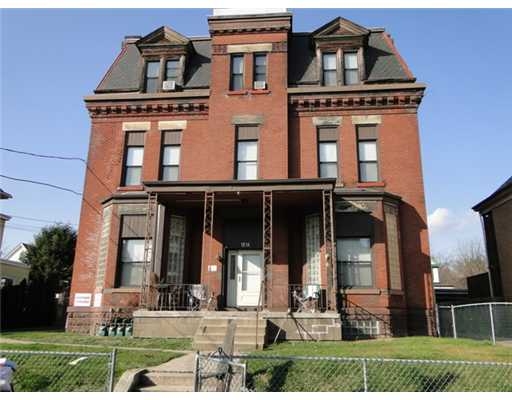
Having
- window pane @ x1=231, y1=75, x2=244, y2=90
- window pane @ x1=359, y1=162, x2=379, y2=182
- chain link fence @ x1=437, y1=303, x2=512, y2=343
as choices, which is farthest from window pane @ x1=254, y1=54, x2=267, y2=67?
chain link fence @ x1=437, y1=303, x2=512, y2=343

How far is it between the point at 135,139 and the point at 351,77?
376 inches

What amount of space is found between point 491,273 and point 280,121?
13.2 metres

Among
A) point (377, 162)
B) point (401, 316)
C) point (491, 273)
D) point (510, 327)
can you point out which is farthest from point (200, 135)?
point (491, 273)

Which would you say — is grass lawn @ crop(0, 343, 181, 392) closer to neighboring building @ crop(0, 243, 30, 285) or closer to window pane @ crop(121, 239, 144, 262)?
window pane @ crop(121, 239, 144, 262)

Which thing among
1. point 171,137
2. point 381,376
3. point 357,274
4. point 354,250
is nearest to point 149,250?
point 171,137

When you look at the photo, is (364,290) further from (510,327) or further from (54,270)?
(54,270)

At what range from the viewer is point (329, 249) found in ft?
48.4

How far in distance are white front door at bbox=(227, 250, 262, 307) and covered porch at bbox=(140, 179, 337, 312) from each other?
1.4 inches

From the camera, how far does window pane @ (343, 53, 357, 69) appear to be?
1858cm

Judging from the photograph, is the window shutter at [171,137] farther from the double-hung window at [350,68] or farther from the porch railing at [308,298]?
the porch railing at [308,298]

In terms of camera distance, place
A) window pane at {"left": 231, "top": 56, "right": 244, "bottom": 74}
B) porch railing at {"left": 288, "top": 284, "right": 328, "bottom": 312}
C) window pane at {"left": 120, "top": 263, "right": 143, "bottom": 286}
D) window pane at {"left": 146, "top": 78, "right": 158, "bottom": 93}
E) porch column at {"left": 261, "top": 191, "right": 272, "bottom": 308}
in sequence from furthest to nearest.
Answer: window pane at {"left": 146, "top": 78, "right": 158, "bottom": 93} < window pane at {"left": 231, "top": 56, "right": 244, "bottom": 74} < window pane at {"left": 120, "top": 263, "right": 143, "bottom": 286} < porch column at {"left": 261, "top": 191, "right": 272, "bottom": 308} < porch railing at {"left": 288, "top": 284, "right": 328, "bottom": 312}

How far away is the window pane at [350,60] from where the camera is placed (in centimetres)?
1858

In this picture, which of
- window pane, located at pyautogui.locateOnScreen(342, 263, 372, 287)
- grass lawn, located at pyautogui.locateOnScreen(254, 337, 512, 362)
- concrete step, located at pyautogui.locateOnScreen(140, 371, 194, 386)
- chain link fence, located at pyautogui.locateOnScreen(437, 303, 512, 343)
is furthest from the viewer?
window pane, located at pyautogui.locateOnScreen(342, 263, 372, 287)

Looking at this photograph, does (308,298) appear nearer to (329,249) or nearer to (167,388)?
(329,249)
